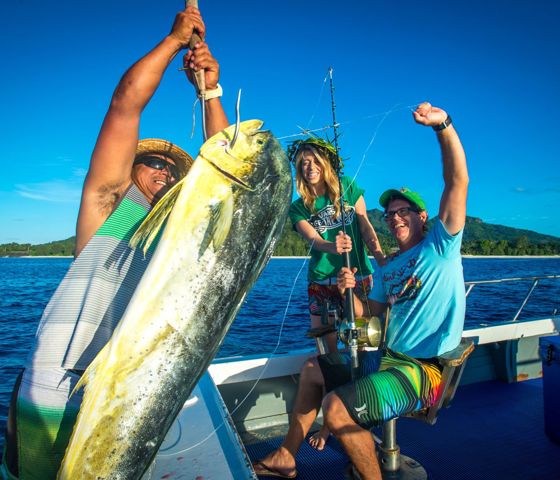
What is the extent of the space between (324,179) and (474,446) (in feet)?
10.3

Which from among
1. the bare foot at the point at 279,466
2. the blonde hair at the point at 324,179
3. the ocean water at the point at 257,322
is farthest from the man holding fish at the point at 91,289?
the ocean water at the point at 257,322

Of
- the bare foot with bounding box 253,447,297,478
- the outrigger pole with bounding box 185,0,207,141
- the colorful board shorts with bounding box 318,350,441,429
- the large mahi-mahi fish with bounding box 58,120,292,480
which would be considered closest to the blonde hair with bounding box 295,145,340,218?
the colorful board shorts with bounding box 318,350,441,429

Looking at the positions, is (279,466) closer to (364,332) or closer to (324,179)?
(364,332)

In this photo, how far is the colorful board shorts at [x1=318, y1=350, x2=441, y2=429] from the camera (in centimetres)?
276

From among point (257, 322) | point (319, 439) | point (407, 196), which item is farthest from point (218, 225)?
point (257, 322)

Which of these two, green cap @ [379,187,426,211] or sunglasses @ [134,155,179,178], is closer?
sunglasses @ [134,155,179,178]

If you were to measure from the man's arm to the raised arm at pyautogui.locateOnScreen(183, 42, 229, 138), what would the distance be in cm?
17

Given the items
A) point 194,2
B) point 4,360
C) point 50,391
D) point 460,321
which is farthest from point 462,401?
point 4,360

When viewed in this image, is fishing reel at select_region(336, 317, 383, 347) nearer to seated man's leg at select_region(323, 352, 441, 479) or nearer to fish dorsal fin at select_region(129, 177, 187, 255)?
seated man's leg at select_region(323, 352, 441, 479)

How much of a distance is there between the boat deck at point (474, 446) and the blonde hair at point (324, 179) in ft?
8.01

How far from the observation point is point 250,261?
6.09ft

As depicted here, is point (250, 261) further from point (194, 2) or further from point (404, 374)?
point (404, 374)

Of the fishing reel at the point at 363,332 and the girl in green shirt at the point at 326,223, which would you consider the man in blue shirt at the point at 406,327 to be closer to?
the fishing reel at the point at 363,332

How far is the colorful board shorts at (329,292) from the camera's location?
405 cm
